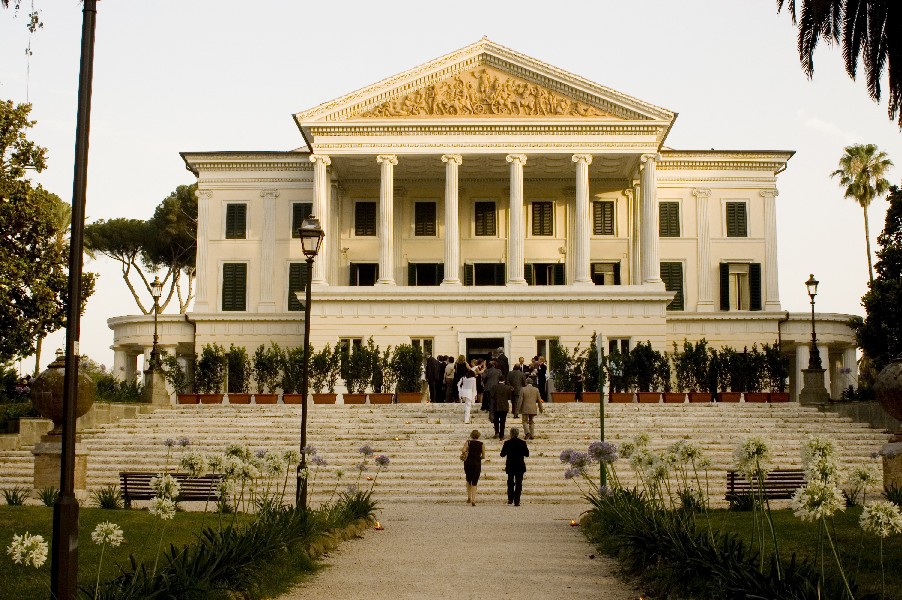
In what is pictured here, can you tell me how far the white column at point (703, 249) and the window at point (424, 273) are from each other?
1121 cm

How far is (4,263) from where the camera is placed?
32.3 metres

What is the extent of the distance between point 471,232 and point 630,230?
690cm

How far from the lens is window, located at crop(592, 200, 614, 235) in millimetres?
50938

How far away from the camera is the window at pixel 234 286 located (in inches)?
2004

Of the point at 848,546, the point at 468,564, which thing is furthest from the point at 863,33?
the point at 468,564

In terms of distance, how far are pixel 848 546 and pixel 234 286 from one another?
4105 cm

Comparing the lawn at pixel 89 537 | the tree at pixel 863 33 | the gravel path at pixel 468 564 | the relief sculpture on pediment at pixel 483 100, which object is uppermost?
the relief sculpture on pediment at pixel 483 100

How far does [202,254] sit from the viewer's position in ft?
169

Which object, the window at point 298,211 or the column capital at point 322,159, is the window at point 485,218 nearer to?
the window at point 298,211

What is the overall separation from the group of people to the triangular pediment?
26444mm

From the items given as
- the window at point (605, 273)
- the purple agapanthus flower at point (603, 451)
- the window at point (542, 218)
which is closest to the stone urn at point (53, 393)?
the purple agapanthus flower at point (603, 451)

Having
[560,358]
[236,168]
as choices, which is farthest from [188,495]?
[236,168]

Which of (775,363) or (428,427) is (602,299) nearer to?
(775,363)

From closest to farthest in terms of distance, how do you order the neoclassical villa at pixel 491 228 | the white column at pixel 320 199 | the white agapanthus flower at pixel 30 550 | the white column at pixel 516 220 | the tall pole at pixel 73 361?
the white agapanthus flower at pixel 30 550
the tall pole at pixel 73 361
the neoclassical villa at pixel 491 228
the white column at pixel 516 220
the white column at pixel 320 199
